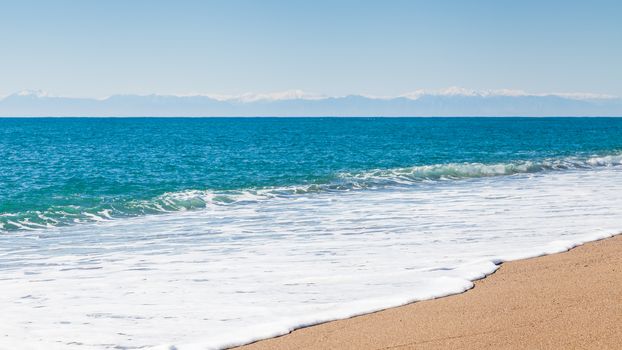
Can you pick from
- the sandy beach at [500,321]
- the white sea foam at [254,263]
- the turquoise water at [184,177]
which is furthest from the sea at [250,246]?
the sandy beach at [500,321]

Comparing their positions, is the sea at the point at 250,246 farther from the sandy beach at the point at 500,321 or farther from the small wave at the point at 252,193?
the sandy beach at the point at 500,321

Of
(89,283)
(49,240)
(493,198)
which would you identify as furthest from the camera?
(493,198)

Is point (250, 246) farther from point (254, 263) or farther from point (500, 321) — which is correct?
point (500, 321)

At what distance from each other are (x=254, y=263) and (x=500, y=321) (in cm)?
418

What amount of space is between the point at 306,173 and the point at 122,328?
72.9 feet

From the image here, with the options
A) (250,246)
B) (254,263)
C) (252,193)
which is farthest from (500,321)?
(252,193)

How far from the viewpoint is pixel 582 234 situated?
11.4m

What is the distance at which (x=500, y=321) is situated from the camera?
21.0 feet

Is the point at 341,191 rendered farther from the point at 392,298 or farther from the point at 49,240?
the point at 392,298

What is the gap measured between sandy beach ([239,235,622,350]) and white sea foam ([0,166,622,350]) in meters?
0.34

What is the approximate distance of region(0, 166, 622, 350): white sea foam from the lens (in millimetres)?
6844

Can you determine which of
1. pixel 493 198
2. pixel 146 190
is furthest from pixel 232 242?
pixel 146 190

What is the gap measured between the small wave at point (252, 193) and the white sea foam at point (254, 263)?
102 cm

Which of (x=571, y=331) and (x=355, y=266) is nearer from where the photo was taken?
(x=571, y=331)
